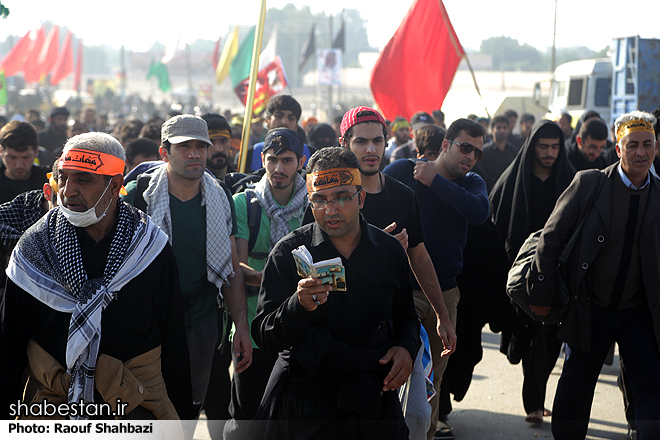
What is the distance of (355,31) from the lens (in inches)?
5428

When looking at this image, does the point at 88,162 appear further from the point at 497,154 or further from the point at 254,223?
the point at 497,154

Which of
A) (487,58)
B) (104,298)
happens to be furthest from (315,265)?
(487,58)

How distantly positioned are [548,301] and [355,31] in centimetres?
13886

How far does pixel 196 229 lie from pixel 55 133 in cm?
870

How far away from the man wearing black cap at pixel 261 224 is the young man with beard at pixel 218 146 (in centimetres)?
138

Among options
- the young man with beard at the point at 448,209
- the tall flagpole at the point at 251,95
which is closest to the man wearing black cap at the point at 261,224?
the young man with beard at the point at 448,209

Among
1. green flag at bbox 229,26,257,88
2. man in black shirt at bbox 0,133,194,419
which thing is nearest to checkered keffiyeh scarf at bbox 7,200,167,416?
man in black shirt at bbox 0,133,194,419

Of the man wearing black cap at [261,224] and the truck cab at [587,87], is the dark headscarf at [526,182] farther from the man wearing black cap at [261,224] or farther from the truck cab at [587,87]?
the truck cab at [587,87]

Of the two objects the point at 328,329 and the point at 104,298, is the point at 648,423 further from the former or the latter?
the point at 104,298

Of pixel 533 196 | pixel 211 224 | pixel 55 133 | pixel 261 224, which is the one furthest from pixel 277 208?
pixel 55 133

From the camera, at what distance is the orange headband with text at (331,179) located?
9.92 feet

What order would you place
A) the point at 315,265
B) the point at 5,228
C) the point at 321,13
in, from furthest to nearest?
the point at 321,13 → the point at 5,228 → the point at 315,265

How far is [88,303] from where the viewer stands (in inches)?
110

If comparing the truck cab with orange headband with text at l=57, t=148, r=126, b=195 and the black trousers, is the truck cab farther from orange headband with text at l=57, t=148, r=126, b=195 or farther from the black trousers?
orange headband with text at l=57, t=148, r=126, b=195
